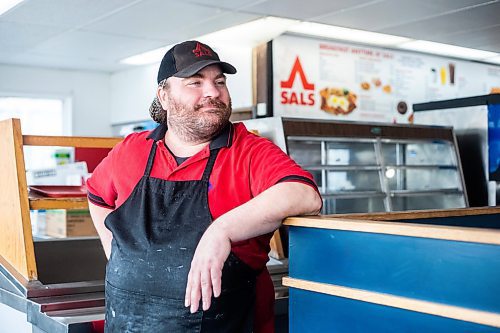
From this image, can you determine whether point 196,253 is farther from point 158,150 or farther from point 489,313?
point 489,313

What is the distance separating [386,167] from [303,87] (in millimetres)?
2464

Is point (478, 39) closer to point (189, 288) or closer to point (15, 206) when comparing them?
point (15, 206)

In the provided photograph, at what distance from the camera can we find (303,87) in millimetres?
7156

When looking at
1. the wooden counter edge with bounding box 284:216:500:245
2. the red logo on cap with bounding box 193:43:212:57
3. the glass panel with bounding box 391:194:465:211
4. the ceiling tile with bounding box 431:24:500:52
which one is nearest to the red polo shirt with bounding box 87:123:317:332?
the wooden counter edge with bounding box 284:216:500:245

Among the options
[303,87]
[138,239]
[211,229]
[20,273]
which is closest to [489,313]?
[211,229]

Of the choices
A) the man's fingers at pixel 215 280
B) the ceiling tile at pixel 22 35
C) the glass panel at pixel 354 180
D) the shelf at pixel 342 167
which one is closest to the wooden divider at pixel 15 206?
the man's fingers at pixel 215 280

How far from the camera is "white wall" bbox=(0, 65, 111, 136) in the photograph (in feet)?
30.4

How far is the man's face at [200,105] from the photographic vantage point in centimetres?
Answer: 212

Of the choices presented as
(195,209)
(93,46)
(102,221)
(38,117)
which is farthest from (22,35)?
(195,209)

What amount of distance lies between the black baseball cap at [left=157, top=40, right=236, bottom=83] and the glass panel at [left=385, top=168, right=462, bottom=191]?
3074 mm

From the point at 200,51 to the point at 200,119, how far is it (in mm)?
232

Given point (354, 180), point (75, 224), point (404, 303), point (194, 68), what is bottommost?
point (75, 224)

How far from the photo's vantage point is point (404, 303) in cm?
162

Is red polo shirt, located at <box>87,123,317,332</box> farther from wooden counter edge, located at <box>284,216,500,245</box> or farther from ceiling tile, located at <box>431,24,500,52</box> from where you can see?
ceiling tile, located at <box>431,24,500,52</box>
